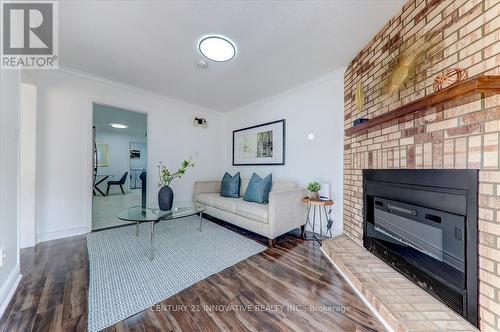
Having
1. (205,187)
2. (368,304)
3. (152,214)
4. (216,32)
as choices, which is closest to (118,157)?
(205,187)

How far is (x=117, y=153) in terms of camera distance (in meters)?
7.19

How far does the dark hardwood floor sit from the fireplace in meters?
0.46

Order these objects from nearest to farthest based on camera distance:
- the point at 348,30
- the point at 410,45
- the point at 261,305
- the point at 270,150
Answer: the point at 261,305 < the point at 410,45 < the point at 348,30 < the point at 270,150

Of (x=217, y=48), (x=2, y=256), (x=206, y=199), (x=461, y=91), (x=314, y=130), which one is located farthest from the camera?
(x=206, y=199)

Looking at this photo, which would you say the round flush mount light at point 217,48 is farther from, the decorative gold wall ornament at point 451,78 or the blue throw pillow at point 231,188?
the blue throw pillow at point 231,188

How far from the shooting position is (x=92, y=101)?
9.24 ft

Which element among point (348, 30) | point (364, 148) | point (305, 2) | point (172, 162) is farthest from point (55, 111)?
point (364, 148)

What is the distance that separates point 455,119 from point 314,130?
5.93 feet

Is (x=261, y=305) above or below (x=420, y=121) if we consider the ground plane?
below

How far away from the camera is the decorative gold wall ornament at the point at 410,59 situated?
1280mm

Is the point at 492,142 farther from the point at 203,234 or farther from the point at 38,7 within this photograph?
the point at 38,7

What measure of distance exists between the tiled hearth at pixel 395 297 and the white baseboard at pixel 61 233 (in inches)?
132

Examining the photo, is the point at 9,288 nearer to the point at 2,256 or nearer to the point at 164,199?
the point at 2,256

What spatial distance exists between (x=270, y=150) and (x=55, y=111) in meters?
3.21
